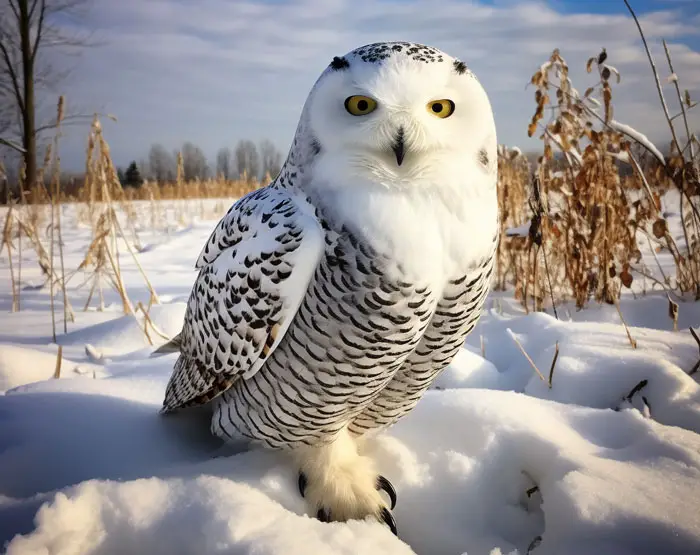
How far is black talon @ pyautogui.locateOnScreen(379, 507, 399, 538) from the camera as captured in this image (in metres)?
1.20

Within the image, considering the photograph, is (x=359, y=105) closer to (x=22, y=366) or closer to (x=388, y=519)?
(x=388, y=519)

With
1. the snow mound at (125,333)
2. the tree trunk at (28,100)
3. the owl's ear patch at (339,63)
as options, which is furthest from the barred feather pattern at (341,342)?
the tree trunk at (28,100)

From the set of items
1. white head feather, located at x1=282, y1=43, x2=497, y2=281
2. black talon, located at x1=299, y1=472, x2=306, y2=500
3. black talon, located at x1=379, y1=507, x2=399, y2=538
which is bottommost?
black talon, located at x1=379, y1=507, x2=399, y2=538

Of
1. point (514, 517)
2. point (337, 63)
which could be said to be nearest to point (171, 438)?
point (514, 517)

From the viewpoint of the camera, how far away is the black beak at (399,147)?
939 mm

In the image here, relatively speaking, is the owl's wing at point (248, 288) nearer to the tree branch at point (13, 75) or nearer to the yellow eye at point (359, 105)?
the yellow eye at point (359, 105)

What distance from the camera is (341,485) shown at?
1275 mm

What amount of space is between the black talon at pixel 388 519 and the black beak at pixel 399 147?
3.09 ft

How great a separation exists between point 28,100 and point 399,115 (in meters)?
3.19

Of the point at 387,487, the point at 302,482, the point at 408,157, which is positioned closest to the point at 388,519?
the point at 387,487

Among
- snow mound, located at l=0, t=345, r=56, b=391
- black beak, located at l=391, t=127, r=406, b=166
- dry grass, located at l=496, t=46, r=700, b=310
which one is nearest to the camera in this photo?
black beak, located at l=391, t=127, r=406, b=166

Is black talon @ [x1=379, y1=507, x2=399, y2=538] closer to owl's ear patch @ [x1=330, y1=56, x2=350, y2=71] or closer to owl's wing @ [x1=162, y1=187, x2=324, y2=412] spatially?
owl's wing @ [x1=162, y1=187, x2=324, y2=412]

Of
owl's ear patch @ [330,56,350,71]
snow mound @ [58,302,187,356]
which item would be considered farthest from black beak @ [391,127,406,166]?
snow mound @ [58,302,187,356]

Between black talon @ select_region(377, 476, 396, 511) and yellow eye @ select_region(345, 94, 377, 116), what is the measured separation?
1.02 metres
